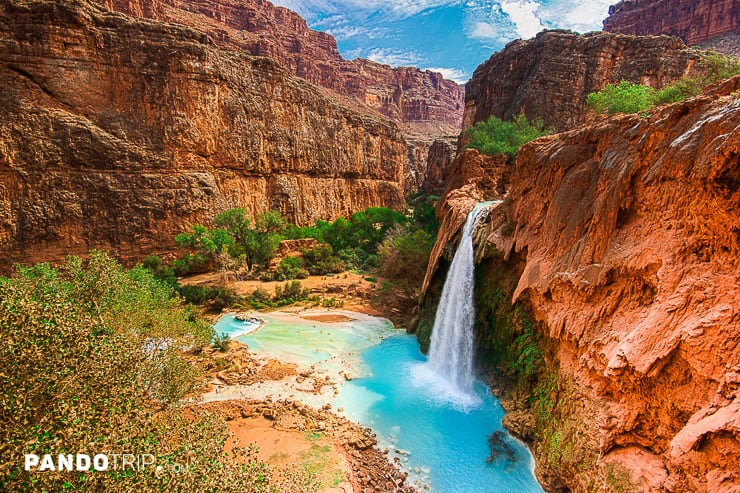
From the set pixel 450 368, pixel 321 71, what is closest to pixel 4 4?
pixel 450 368

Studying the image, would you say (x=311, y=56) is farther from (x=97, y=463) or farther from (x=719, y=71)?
(x=97, y=463)

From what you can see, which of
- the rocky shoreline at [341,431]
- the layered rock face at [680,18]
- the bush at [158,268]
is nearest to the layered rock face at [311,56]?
the bush at [158,268]

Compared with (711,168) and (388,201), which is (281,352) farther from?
(388,201)

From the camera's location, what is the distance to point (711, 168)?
15.4 ft

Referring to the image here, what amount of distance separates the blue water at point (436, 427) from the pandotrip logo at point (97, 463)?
5.98m

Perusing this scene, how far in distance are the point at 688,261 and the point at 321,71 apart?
260 ft

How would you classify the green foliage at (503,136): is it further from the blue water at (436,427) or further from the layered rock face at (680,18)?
the layered rock face at (680,18)

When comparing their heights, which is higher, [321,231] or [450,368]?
[321,231]

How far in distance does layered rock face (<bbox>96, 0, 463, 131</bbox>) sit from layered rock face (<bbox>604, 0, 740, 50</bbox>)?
42414 millimetres

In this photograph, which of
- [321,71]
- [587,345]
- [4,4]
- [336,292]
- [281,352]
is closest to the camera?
[587,345]

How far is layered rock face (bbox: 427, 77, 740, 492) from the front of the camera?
4371 mm

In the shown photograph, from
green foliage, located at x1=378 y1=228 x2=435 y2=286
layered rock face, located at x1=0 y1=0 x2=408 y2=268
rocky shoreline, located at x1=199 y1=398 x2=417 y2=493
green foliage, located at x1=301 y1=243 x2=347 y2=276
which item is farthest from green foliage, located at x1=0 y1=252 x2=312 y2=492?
layered rock face, located at x1=0 y1=0 x2=408 y2=268

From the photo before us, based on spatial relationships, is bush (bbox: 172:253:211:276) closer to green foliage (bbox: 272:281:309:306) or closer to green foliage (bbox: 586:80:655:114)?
green foliage (bbox: 272:281:309:306)

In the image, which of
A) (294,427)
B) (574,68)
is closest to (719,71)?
(574,68)
